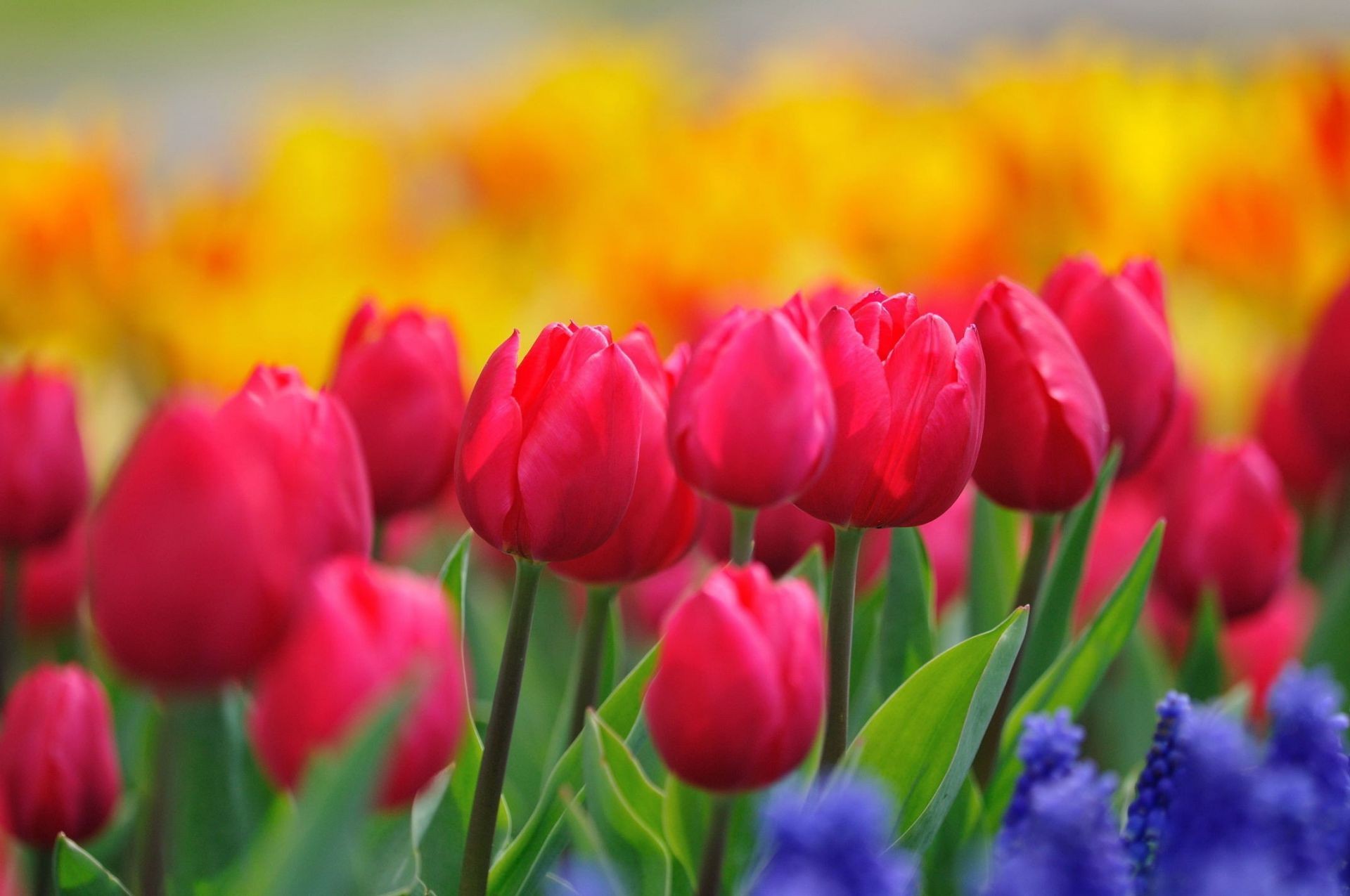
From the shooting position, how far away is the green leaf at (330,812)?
0.33 m

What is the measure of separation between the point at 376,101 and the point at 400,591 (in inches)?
87.1

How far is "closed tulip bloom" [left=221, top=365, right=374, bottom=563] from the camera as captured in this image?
417 mm

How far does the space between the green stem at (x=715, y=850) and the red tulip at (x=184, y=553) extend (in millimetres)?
142

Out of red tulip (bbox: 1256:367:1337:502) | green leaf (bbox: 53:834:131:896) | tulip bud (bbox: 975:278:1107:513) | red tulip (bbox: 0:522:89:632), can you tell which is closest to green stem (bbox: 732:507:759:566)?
tulip bud (bbox: 975:278:1107:513)

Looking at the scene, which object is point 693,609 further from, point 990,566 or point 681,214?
point 681,214

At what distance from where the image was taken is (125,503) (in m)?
0.35

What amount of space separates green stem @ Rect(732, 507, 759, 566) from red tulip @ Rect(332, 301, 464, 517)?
0.13 metres

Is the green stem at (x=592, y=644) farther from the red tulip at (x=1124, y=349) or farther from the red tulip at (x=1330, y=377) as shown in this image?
the red tulip at (x=1330, y=377)

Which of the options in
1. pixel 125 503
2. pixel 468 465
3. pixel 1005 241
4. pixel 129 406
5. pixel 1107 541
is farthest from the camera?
pixel 1005 241

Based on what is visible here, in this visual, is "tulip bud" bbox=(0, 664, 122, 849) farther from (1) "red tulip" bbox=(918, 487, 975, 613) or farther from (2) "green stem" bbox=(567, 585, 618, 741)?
(1) "red tulip" bbox=(918, 487, 975, 613)

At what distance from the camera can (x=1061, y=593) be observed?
64 cm

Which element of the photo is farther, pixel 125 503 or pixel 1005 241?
pixel 1005 241

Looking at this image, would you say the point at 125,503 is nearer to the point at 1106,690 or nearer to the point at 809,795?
the point at 809,795

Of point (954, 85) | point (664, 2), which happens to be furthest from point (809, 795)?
point (664, 2)
